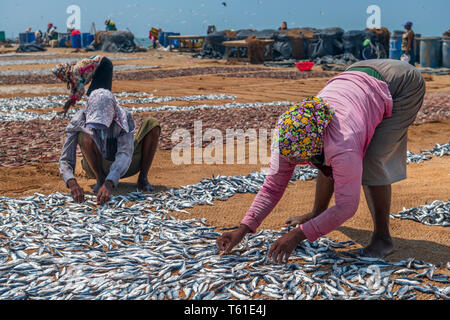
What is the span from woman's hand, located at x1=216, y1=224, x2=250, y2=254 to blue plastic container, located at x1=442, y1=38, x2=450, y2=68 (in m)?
19.6

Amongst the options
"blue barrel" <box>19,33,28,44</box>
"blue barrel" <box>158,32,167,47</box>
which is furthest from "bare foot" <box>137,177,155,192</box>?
"blue barrel" <box>19,33,28,44</box>

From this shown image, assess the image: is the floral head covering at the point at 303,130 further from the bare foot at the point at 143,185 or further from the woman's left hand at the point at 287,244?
the bare foot at the point at 143,185

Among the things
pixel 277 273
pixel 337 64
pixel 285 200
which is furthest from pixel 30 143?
pixel 337 64

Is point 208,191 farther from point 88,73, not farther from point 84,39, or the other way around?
point 84,39

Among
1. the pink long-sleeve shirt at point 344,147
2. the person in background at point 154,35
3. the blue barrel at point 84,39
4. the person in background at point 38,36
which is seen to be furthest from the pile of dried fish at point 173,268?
the person in background at point 38,36

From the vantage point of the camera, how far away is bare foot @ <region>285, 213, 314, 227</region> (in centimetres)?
445

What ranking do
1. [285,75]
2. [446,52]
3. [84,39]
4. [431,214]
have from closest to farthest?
[431,214], [285,75], [446,52], [84,39]

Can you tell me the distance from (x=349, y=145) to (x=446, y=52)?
20.2 metres

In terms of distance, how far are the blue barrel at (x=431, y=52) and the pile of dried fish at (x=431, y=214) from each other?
1801 centimetres

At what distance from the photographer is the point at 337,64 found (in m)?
24.7

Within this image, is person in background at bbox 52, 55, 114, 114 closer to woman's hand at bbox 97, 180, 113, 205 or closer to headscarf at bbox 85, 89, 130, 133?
headscarf at bbox 85, 89, 130, 133

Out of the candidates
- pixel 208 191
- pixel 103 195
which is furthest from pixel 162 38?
pixel 103 195

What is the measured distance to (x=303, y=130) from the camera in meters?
2.98
